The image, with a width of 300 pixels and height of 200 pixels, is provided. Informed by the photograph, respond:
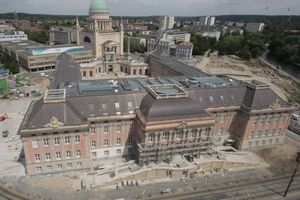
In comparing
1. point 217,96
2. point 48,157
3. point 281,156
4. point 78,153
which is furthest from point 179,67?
point 48,157

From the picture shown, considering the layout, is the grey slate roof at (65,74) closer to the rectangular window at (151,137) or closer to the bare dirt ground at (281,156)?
the rectangular window at (151,137)

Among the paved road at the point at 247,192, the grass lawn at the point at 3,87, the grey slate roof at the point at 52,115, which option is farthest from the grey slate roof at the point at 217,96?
the grass lawn at the point at 3,87

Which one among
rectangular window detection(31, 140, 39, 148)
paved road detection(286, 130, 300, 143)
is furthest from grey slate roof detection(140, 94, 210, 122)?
paved road detection(286, 130, 300, 143)

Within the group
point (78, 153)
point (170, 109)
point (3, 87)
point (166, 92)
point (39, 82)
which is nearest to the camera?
point (78, 153)

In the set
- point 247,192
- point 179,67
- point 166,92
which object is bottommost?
point 247,192

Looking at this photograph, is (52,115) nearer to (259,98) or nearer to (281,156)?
(259,98)

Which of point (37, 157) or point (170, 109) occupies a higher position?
point (170, 109)
